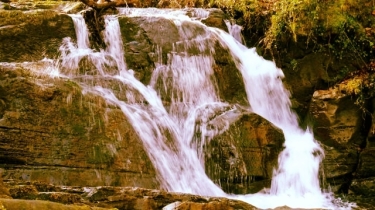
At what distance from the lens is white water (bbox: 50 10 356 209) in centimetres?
706

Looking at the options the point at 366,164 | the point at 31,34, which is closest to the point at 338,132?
the point at 366,164

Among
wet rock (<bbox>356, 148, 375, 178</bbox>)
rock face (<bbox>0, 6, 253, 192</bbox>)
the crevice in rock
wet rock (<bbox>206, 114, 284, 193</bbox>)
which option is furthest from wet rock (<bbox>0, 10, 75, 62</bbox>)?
wet rock (<bbox>356, 148, 375, 178</bbox>)

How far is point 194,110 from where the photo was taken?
27.5ft

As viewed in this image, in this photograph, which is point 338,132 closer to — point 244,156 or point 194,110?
point 244,156

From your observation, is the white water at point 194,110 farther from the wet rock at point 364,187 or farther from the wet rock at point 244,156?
the wet rock at point 364,187

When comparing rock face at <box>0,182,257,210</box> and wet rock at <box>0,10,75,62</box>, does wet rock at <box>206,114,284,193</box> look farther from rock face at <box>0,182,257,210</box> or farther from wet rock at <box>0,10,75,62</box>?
wet rock at <box>0,10,75,62</box>

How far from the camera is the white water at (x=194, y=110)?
7.06 meters

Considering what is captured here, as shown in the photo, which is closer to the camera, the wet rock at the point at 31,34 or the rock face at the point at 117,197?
the rock face at the point at 117,197

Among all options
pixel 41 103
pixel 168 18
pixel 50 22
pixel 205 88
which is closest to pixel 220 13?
pixel 168 18

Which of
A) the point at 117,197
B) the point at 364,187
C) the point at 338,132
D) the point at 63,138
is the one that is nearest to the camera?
the point at 117,197

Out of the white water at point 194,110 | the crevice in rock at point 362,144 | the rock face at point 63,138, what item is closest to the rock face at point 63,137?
the rock face at point 63,138

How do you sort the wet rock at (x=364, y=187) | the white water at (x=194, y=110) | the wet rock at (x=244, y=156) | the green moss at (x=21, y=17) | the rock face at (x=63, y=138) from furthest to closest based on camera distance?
1. the green moss at (x=21, y=17)
2. the wet rock at (x=364, y=187)
3. the wet rock at (x=244, y=156)
4. the white water at (x=194, y=110)
5. the rock face at (x=63, y=138)

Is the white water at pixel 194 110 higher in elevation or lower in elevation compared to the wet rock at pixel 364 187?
higher

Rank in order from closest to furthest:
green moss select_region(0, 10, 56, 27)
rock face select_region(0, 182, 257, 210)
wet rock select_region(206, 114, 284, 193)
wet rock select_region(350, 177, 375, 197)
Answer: rock face select_region(0, 182, 257, 210) < wet rock select_region(206, 114, 284, 193) < wet rock select_region(350, 177, 375, 197) < green moss select_region(0, 10, 56, 27)
